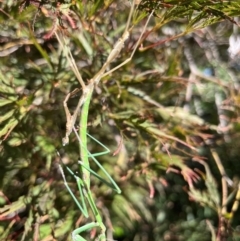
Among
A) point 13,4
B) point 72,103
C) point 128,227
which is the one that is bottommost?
point 128,227

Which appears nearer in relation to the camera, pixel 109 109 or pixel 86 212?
pixel 86 212

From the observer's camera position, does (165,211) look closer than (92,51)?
No

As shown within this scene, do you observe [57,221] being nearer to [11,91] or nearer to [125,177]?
[125,177]

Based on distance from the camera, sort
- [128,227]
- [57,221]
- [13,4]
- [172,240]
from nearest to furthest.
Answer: [13,4] < [57,221] < [128,227] < [172,240]

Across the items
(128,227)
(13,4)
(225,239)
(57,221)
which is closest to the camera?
(13,4)

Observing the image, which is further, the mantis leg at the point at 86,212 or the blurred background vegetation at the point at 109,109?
the blurred background vegetation at the point at 109,109

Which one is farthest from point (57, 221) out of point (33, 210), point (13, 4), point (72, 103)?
point (13, 4)

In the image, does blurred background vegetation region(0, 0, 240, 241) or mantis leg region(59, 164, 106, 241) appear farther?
blurred background vegetation region(0, 0, 240, 241)

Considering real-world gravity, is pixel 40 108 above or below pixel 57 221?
above
